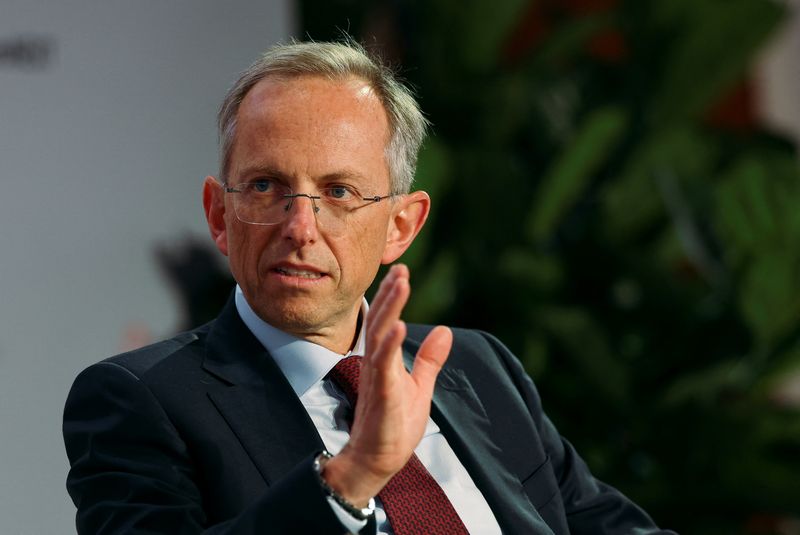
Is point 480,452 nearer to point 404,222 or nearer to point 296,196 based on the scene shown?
point 404,222

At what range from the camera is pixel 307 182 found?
1.56 meters

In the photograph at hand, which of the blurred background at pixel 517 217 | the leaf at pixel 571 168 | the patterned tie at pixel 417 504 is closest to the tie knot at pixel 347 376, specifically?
the patterned tie at pixel 417 504

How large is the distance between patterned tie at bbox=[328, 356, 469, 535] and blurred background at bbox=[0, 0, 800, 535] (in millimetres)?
1144

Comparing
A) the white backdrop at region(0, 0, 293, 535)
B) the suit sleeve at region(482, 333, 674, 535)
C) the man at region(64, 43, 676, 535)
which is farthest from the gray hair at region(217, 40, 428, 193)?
the white backdrop at region(0, 0, 293, 535)

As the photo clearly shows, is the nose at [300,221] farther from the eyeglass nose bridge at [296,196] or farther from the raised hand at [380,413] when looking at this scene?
the raised hand at [380,413]

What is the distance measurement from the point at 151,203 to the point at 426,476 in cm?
137

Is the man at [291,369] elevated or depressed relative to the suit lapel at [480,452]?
elevated

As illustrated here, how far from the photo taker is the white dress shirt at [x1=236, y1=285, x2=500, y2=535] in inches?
64.6

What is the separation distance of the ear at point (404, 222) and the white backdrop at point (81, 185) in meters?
1.02

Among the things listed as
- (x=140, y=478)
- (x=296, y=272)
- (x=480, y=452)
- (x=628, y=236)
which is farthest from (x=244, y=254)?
(x=628, y=236)

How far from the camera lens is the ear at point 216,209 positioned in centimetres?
171

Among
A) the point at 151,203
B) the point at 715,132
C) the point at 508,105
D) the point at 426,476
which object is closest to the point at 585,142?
the point at 508,105

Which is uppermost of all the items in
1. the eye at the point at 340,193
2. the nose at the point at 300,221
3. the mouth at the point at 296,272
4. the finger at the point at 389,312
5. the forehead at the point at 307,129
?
the forehead at the point at 307,129

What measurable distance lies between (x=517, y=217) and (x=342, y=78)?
2.29 m
